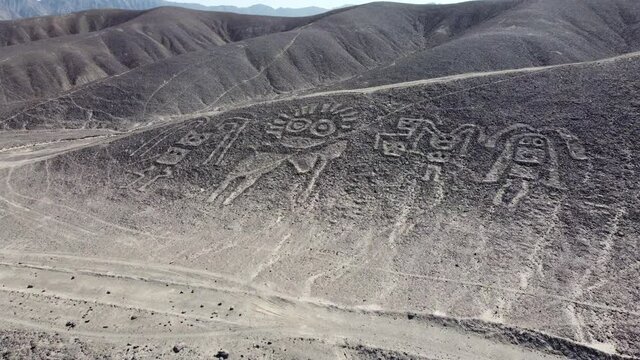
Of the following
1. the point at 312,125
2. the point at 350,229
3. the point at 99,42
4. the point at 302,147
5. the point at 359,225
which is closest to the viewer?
the point at 350,229

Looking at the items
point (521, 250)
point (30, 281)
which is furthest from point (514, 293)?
point (30, 281)

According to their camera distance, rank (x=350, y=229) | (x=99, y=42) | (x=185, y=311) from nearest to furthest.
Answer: (x=185, y=311) < (x=350, y=229) < (x=99, y=42)

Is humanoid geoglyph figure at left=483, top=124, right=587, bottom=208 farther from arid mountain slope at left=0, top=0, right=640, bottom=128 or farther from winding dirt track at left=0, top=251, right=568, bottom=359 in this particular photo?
arid mountain slope at left=0, top=0, right=640, bottom=128

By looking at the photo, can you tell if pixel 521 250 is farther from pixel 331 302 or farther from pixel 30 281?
pixel 30 281

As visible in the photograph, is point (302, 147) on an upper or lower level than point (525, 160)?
lower

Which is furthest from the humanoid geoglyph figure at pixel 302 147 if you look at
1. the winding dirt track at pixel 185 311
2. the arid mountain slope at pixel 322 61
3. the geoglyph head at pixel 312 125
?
the arid mountain slope at pixel 322 61

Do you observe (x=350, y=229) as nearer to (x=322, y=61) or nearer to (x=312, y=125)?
(x=312, y=125)

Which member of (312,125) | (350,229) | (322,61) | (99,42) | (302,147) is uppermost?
(99,42)

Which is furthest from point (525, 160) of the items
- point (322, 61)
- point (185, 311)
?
point (322, 61)
